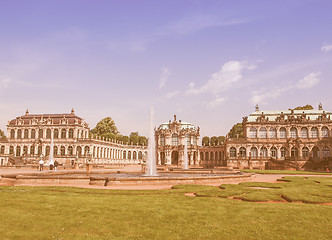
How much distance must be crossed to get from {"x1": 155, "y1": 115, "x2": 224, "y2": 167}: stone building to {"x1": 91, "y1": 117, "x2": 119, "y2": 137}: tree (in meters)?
26.0

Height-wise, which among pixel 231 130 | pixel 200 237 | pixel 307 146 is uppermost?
pixel 231 130

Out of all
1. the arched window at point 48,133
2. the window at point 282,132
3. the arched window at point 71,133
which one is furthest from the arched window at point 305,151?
the arched window at point 48,133

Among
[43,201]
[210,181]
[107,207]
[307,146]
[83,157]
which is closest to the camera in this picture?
[107,207]

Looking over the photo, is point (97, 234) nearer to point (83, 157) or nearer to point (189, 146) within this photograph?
point (83, 157)

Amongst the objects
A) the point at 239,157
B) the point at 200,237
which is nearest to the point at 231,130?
the point at 239,157

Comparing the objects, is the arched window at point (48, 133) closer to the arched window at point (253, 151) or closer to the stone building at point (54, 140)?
the stone building at point (54, 140)

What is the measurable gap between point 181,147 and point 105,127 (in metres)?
37.2

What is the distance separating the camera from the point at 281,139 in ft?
271

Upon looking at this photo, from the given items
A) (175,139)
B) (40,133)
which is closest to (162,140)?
(175,139)

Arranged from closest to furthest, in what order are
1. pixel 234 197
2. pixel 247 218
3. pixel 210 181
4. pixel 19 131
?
pixel 247 218 → pixel 234 197 → pixel 210 181 → pixel 19 131

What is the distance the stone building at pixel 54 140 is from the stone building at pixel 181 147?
56.3ft

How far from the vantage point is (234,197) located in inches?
665

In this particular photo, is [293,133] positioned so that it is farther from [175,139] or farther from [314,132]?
[175,139]

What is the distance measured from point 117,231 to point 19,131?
99.9 meters
